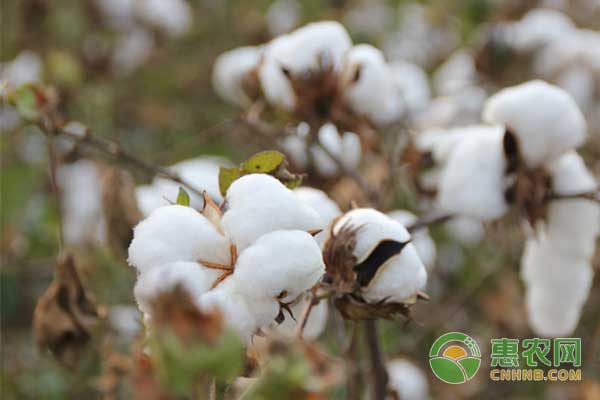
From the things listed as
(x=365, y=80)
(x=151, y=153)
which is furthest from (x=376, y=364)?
(x=151, y=153)

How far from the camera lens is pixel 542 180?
993mm

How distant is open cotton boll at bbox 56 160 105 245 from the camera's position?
1.83 m

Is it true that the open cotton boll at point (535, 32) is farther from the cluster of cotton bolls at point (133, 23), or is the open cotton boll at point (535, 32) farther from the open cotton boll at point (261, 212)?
the cluster of cotton bolls at point (133, 23)

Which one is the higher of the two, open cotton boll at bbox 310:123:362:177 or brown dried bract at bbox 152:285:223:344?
open cotton boll at bbox 310:123:362:177

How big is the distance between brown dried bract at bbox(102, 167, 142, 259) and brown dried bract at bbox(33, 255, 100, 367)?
0.10 m

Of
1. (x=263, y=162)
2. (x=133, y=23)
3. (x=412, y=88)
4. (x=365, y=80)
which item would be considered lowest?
(x=263, y=162)

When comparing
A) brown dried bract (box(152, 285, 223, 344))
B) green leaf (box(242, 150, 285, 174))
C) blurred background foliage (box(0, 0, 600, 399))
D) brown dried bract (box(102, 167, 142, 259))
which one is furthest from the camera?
blurred background foliage (box(0, 0, 600, 399))

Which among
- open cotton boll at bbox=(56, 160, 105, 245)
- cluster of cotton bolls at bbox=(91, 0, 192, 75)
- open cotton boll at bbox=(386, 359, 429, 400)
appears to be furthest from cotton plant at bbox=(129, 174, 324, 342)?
cluster of cotton bolls at bbox=(91, 0, 192, 75)

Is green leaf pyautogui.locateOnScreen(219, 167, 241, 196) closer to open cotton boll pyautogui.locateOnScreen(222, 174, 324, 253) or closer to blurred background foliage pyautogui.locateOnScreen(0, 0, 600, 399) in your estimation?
open cotton boll pyautogui.locateOnScreen(222, 174, 324, 253)

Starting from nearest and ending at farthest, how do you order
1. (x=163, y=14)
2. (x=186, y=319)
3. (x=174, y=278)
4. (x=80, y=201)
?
1. (x=186, y=319)
2. (x=174, y=278)
3. (x=80, y=201)
4. (x=163, y=14)

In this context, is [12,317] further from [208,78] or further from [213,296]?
[213,296]

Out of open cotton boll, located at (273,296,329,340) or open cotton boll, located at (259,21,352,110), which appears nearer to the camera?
open cotton boll, located at (273,296,329,340)

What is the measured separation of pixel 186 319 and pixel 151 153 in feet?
6.90

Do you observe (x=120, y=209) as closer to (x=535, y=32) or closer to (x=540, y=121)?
(x=540, y=121)
